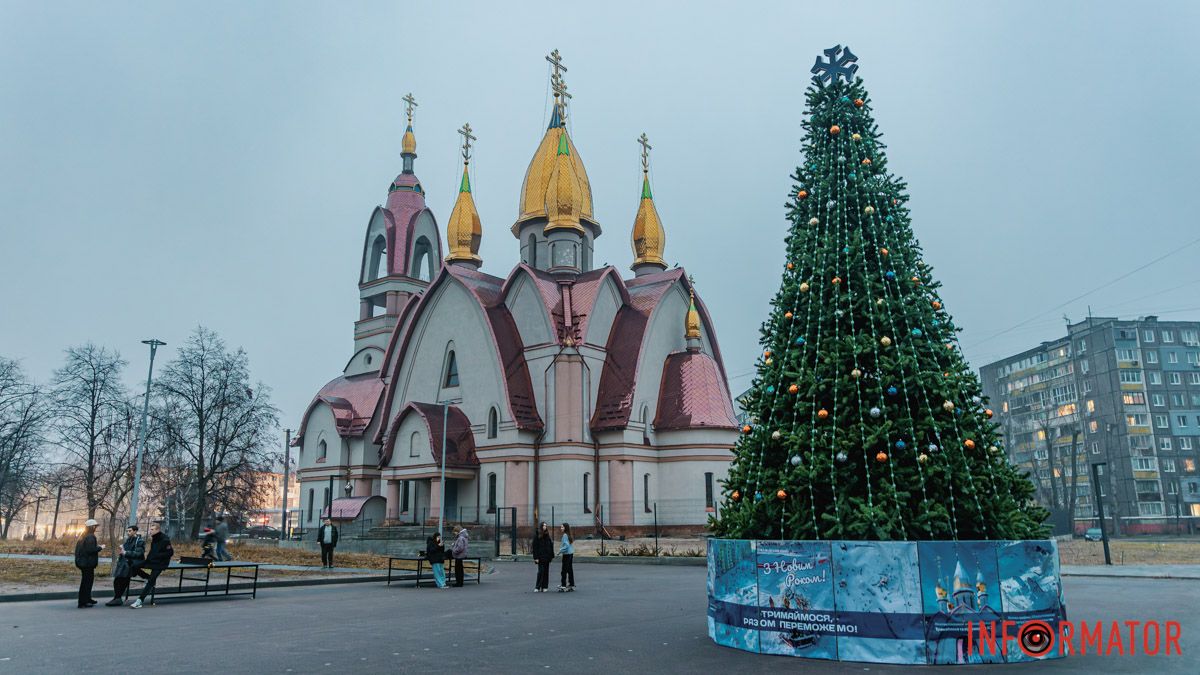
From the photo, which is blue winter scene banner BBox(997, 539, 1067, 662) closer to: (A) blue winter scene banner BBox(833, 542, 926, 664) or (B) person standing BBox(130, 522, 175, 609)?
(A) blue winter scene banner BBox(833, 542, 926, 664)

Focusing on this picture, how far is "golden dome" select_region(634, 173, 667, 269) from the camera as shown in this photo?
4719cm

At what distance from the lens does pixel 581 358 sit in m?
37.2

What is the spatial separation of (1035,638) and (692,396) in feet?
98.6

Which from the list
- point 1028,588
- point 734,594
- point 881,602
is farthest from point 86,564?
point 1028,588

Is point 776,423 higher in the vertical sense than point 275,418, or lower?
lower

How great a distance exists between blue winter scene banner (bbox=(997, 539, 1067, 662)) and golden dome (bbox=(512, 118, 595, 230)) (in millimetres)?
37325

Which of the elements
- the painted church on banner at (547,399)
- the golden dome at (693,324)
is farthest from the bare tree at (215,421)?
the golden dome at (693,324)

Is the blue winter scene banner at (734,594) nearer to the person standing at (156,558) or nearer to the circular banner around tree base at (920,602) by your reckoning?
the circular banner around tree base at (920,602)

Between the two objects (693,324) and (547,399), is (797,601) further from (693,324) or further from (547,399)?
(693,324)

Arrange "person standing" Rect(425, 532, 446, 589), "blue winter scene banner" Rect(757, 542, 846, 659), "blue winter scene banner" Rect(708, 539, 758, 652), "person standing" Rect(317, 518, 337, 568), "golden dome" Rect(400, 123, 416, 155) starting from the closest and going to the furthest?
"blue winter scene banner" Rect(757, 542, 846, 659)
"blue winter scene banner" Rect(708, 539, 758, 652)
"person standing" Rect(425, 532, 446, 589)
"person standing" Rect(317, 518, 337, 568)
"golden dome" Rect(400, 123, 416, 155)

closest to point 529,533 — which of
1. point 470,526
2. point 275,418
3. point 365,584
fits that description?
point 470,526

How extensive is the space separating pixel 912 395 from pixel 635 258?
39.2 m

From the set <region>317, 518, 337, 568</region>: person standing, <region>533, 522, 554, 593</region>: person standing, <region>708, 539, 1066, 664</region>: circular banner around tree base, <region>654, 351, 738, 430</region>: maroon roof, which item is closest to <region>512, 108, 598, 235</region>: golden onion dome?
<region>654, 351, 738, 430</region>: maroon roof

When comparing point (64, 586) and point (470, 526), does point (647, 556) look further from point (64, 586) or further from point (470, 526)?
point (64, 586)
